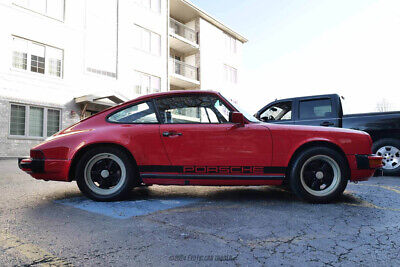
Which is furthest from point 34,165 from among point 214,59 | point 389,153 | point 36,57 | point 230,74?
point 230,74

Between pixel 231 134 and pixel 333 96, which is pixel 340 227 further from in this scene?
pixel 333 96

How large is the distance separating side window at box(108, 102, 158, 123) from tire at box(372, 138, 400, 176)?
559 cm

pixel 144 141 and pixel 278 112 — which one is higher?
pixel 278 112

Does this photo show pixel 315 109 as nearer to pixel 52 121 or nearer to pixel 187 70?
pixel 52 121

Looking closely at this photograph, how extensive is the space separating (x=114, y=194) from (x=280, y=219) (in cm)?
208

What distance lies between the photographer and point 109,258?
1.97m

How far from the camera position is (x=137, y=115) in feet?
12.8

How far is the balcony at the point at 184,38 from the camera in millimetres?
23344

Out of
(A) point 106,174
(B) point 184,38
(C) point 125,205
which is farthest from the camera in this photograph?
(B) point 184,38

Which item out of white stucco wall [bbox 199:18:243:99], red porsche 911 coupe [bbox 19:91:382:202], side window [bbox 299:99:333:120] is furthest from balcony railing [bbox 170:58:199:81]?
red porsche 911 coupe [bbox 19:91:382:202]

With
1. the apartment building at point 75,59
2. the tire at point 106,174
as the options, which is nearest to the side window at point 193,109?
the tire at point 106,174

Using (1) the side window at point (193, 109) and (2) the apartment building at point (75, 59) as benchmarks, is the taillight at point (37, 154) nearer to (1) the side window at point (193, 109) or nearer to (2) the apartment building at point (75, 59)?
(1) the side window at point (193, 109)

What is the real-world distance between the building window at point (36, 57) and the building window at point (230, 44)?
16.7m

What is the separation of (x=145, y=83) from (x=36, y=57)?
7276mm
